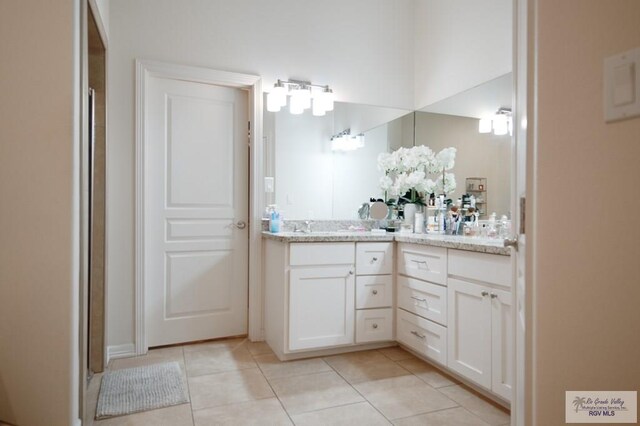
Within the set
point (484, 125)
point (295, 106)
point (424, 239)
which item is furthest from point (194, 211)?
point (484, 125)

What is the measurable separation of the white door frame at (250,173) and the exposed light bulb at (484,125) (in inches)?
63.1

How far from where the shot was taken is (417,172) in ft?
Result: 10.7

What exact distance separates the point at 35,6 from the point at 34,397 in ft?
4.55

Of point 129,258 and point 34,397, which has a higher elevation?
point 129,258

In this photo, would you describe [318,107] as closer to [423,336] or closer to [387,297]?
[387,297]

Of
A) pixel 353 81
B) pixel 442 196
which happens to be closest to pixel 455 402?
pixel 442 196

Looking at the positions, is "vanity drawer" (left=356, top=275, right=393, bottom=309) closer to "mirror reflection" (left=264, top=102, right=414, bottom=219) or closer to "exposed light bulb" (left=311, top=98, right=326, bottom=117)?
"mirror reflection" (left=264, top=102, right=414, bottom=219)

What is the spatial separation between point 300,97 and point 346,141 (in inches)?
21.4

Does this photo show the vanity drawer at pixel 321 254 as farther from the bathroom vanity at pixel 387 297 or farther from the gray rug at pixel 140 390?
the gray rug at pixel 140 390

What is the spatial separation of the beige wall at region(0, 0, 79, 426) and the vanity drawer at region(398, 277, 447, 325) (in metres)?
1.88

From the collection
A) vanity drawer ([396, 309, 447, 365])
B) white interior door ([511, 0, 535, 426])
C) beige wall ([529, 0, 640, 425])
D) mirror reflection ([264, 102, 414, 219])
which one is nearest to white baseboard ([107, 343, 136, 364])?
mirror reflection ([264, 102, 414, 219])

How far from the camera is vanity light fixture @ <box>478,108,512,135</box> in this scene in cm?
265

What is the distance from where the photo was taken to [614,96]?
1.79ft

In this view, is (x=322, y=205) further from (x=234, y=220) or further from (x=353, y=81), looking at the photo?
(x=353, y=81)
